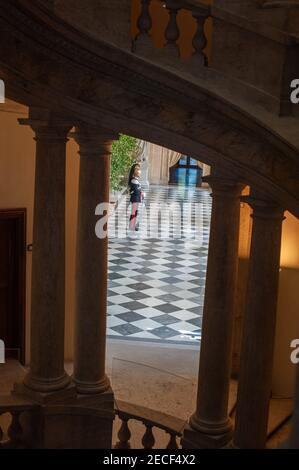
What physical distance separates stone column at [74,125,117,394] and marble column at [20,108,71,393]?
0.18m

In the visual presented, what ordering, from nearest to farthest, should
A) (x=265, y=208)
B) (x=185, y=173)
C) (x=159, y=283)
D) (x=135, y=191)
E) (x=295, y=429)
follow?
(x=295, y=429), (x=265, y=208), (x=159, y=283), (x=135, y=191), (x=185, y=173)

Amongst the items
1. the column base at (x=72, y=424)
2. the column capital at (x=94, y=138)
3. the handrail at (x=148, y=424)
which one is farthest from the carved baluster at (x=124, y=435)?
the column capital at (x=94, y=138)

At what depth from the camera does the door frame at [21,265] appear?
24.2 ft

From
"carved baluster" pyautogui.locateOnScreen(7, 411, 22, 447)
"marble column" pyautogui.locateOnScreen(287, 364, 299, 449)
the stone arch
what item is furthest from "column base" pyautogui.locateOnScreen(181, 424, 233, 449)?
"marble column" pyautogui.locateOnScreen(287, 364, 299, 449)

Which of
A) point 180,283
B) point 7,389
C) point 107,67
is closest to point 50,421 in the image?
point 7,389

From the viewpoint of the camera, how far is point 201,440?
4637 millimetres

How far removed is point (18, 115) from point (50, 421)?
12.6 ft

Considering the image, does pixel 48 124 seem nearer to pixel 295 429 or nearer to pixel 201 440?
pixel 201 440

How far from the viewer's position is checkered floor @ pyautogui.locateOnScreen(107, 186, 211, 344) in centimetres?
945

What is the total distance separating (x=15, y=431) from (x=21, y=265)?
3090mm

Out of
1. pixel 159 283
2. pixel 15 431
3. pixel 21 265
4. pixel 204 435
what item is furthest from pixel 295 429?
pixel 159 283

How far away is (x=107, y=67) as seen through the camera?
12.6ft

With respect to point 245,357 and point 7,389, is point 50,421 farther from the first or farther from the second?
point 7,389

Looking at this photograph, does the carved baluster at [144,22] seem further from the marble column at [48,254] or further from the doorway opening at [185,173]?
the doorway opening at [185,173]
